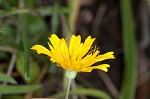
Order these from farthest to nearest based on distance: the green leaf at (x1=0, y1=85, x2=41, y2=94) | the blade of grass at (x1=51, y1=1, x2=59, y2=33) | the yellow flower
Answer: the blade of grass at (x1=51, y1=1, x2=59, y2=33) < the green leaf at (x1=0, y1=85, x2=41, y2=94) < the yellow flower

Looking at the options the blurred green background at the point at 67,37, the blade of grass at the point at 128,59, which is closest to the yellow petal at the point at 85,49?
the blurred green background at the point at 67,37

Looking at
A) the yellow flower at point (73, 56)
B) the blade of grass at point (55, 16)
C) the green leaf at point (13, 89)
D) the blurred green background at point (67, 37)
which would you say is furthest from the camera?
the blade of grass at point (55, 16)

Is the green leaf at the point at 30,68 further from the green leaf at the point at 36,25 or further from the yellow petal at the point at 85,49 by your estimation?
the yellow petal at the point at 85,49

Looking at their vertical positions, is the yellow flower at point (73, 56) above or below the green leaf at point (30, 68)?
below

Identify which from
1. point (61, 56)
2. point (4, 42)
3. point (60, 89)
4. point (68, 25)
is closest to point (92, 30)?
point (68, 25)

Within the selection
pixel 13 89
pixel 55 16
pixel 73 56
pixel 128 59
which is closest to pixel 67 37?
pixel 55 16

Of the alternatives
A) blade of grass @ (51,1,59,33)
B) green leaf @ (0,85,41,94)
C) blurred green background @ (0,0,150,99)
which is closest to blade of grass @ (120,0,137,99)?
blurred green background @ (0,0,150,99)

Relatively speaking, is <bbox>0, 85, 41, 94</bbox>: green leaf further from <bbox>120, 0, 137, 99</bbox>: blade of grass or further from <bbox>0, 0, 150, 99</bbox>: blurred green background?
<bbox>120, 0, 137, 99</bbox>: blade of grass

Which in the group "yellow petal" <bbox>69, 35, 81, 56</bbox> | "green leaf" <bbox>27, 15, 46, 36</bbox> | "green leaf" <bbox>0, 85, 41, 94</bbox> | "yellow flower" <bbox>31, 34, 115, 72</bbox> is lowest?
"green leaf" <bbox>0, 85, 41, 94</bbox>

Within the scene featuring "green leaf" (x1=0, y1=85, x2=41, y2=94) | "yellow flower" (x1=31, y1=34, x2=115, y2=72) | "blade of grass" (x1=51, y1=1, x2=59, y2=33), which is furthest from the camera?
"blade of grass" (x1=51, y1=1, x2=59, y2=33)

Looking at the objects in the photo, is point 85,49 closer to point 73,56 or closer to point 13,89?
point 73,56
